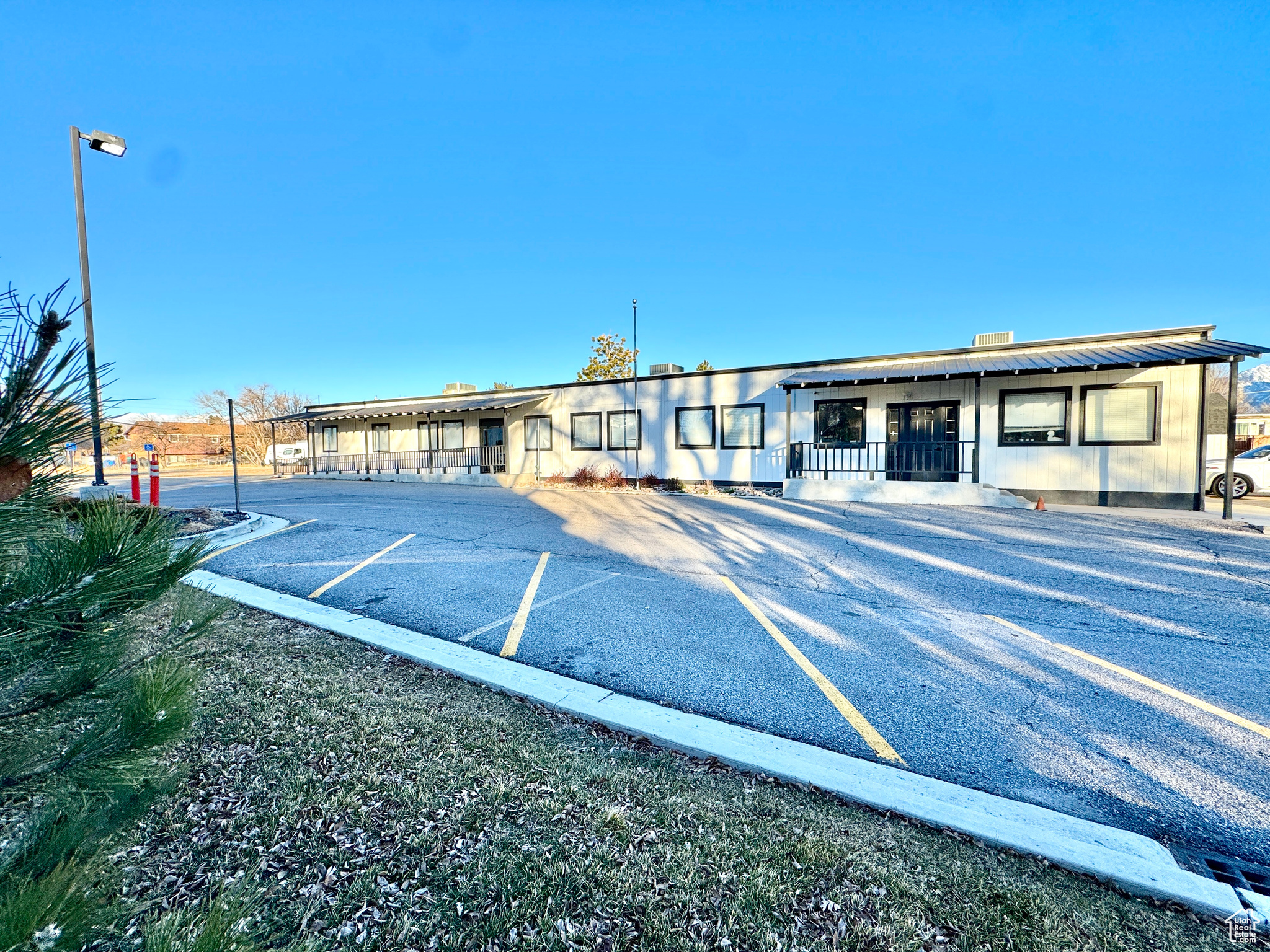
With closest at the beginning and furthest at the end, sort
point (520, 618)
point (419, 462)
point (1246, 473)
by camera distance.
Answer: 1. point (520, 618)
2. point (1246, 473)
3. point (419, 462)

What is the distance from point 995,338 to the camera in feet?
52.2

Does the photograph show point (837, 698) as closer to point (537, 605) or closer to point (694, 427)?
point (537, 605)

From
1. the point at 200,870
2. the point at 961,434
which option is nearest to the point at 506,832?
the point at 200,870

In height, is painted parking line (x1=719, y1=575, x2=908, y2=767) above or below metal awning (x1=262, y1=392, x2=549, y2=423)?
below

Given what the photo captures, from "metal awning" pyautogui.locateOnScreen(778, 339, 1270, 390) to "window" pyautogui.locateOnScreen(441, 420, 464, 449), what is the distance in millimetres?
14357

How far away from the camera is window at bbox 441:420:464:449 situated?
24.9 m

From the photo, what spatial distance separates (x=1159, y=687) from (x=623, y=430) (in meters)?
17.2

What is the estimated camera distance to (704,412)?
18.7 metres

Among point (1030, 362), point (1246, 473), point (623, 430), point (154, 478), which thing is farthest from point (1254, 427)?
point (154, 478)

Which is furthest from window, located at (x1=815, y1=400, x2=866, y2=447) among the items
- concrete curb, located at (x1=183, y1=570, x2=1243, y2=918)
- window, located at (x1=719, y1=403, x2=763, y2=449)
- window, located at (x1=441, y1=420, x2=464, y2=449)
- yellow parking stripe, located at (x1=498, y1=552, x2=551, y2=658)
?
window, located at (x1=441, y1=420, x2=464, y2=449)

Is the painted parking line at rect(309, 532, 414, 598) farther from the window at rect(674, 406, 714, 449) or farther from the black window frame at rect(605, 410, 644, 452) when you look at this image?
the window at rect(674, 406, 714, 449)

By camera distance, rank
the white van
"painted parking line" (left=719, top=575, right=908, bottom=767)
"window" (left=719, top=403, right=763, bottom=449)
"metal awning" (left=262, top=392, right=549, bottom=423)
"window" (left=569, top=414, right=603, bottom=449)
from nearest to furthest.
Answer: "painted parking line" (left=719, top=575, right=908, bottom=767)
"window" (left=719, top=403, right=763, bottom=449)
"window" (left=569, top=414, right=603, bottom=449)
"metal awning" (left=262, top=392, right=549, bottom=423)
the white van

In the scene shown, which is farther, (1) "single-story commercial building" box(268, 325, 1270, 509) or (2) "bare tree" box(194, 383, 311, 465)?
(2) "bare tree" box(194, 383, 311, 465)

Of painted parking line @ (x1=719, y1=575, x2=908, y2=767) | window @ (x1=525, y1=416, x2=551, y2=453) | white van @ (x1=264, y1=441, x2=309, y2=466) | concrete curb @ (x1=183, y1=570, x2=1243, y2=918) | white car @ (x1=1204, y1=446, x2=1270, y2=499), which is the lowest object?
painted parking line @ (x1=719, y1=575, x2=908, y2=767)
